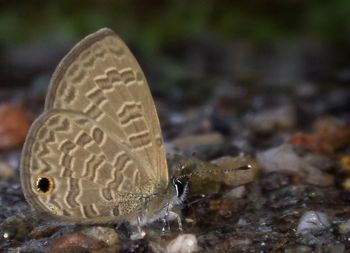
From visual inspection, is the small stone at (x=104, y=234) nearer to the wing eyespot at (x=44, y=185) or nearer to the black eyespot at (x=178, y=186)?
the wing eyespot at (x=44, y=185)

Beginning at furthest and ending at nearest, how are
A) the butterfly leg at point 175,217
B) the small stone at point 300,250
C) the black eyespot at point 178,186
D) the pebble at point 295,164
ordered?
the pebble at point 295,164 < the black eyespot at point 178,186 < the butterfly leg at point 175,217 < the small stone at point 300,250

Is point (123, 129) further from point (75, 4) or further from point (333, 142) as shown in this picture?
point (75, 4)

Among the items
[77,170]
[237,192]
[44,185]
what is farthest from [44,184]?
[237,192]

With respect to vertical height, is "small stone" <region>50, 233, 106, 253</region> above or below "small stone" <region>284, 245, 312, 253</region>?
above

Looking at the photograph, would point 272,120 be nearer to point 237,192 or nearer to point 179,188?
point 237,192

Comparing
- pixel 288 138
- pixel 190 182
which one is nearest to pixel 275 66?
pixel 288 138

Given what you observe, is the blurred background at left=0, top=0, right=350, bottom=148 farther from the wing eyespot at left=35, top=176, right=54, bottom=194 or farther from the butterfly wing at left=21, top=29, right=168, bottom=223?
the wing eyespot at left=35, top=176, right=54, bottom=194

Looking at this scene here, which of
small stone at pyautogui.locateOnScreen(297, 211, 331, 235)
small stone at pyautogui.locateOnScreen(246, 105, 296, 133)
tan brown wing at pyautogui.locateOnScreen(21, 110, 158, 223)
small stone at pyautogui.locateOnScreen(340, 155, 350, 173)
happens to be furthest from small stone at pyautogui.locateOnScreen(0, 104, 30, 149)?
small stone at pyautogui.locateOnScreen(297, 211, 331, 235)

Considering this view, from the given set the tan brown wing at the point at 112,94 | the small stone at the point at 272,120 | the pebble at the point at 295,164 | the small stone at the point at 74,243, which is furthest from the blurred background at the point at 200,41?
the small stone at the point at 74,243
